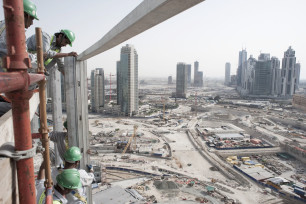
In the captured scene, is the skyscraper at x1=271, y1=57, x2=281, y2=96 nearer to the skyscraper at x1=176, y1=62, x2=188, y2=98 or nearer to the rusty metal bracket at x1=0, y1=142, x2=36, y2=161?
the skyscraper at x1=176, y1=62, x2=188, y2=98

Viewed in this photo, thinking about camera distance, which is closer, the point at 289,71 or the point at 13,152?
the point at 13,152

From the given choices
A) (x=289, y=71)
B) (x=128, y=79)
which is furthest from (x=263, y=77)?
(x=128, y=79)

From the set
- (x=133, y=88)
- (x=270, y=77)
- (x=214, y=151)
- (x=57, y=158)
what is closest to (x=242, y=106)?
(x=270, y=77)

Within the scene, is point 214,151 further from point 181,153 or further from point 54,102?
point 54,102

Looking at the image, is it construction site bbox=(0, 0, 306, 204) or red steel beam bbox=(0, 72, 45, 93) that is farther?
construction site bbox=(0, 0, 306, 204)

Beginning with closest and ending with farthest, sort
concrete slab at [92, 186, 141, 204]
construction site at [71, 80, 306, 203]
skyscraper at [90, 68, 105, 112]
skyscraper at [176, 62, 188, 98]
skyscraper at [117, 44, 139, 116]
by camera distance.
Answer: concrete slab at [92, 186, 141, 204] < construction site at [71, 80, 306, 203] < skyscraper at [117, 44, 139, 116] < skyscraper at [90, 68, 105, 112] < skyscraper at [176, 62, 188, 98]

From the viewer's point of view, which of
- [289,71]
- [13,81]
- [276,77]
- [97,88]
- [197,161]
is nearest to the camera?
[13,81]

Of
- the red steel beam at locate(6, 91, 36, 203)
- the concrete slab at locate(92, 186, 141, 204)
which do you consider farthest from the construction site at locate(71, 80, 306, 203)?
the red steel beam at locate(6, 91, 36, 203)

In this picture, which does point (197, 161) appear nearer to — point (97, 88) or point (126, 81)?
point (126, 81)
